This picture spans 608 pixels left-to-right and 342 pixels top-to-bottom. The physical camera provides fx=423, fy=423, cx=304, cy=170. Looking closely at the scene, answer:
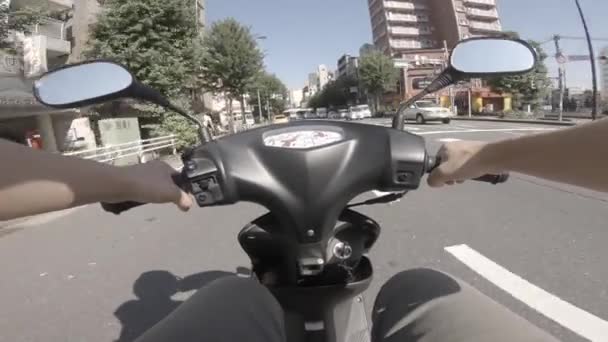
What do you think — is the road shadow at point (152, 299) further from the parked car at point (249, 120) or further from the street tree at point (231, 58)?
the parked car at point (249, 120)

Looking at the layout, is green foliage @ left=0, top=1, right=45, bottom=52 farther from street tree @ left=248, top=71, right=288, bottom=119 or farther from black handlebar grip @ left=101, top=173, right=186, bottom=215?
street tree @ left=248, top=71, right=288, bottom=119

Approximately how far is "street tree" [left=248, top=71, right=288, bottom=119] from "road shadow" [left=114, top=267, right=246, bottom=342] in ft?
115

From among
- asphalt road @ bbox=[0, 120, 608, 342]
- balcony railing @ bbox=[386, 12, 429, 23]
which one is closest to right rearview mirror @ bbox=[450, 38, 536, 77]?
asphalt road @ bbox=[0, 120, 608, 342]

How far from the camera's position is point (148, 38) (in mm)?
19750

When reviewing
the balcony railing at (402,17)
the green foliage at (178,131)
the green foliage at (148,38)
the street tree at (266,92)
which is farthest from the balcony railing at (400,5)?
the green foliage at (178,131)

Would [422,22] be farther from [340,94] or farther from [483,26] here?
[340,94]

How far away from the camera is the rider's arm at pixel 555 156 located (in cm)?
78

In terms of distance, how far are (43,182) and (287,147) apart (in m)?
0.57

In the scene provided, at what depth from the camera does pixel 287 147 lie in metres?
1.15

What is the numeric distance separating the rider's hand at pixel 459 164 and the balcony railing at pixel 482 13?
303 ft

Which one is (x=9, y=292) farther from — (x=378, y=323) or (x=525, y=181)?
(x=525, y=181)

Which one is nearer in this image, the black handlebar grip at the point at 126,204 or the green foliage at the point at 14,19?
the black handlebar grip at the point at 126,204

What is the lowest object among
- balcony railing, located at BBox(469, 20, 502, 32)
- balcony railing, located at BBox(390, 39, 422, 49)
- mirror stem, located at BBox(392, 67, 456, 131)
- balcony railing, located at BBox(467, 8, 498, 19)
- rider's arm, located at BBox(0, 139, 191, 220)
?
rider's arm, located at BBox(0, 139, 191, 220)

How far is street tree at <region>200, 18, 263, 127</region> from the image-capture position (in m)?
35.2
